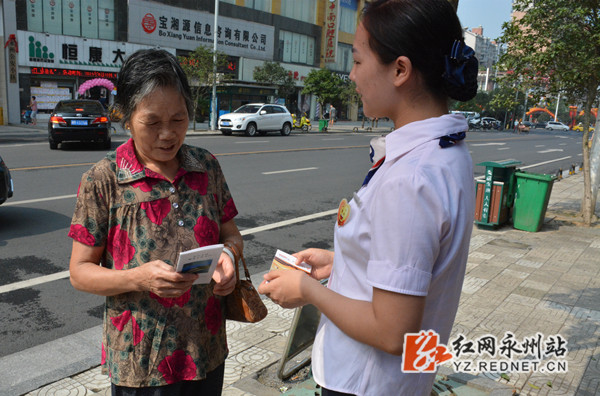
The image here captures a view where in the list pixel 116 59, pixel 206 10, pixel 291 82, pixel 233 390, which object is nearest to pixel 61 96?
pixel 116 59

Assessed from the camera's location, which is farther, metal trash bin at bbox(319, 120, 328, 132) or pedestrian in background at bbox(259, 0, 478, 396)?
metal trash bin at bbox(319, 120, 328, 132)

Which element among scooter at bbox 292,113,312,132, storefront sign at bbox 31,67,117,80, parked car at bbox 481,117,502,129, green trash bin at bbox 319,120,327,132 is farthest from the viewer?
parked car at bbox 481,117,502,129

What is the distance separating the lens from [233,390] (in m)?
3.06

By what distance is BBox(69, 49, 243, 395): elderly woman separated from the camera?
5.62 ft

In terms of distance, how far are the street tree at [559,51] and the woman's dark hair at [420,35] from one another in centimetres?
687

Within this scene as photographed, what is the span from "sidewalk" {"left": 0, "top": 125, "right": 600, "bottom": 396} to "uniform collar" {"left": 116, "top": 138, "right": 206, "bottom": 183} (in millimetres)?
1654

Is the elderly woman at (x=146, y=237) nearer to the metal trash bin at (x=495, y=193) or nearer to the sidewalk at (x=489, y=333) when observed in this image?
the sidewalk at (x=489, y=333)

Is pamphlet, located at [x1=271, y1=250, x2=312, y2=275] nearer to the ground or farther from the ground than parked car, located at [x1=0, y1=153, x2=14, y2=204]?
farther from the ground

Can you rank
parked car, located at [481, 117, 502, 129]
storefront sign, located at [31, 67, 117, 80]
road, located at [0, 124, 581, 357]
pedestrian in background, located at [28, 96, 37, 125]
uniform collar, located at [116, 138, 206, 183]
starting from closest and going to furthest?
1. uniform collar, located at [116, 138, 206, 183]
2. road, located at [0, 124, 581, 357]
3. pedestrian in background, located at [28, 96, 37, 125]
4. storefront sign, located at [31, 67, 117, 80]
5. parked car, located at [481, 117, 502, 129]

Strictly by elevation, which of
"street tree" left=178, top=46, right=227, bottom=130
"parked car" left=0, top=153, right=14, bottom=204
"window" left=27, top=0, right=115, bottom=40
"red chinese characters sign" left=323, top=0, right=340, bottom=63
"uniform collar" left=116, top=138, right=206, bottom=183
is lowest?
"parked car" left=0, top=153, right=14, bottom=204

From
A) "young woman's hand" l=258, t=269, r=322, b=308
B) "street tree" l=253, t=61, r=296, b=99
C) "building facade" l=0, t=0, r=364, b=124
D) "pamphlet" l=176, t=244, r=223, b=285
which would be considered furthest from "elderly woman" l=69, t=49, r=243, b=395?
"street tree" l=253, t=61, r=296, b=99

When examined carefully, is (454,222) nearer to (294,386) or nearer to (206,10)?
(294,386)

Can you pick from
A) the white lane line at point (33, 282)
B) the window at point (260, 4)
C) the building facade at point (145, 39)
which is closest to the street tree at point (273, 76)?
the building facade at point (145, 39)

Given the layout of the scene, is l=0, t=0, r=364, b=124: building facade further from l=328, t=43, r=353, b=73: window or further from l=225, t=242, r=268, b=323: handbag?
l=225, t=242, r=268, b=323: handbag
